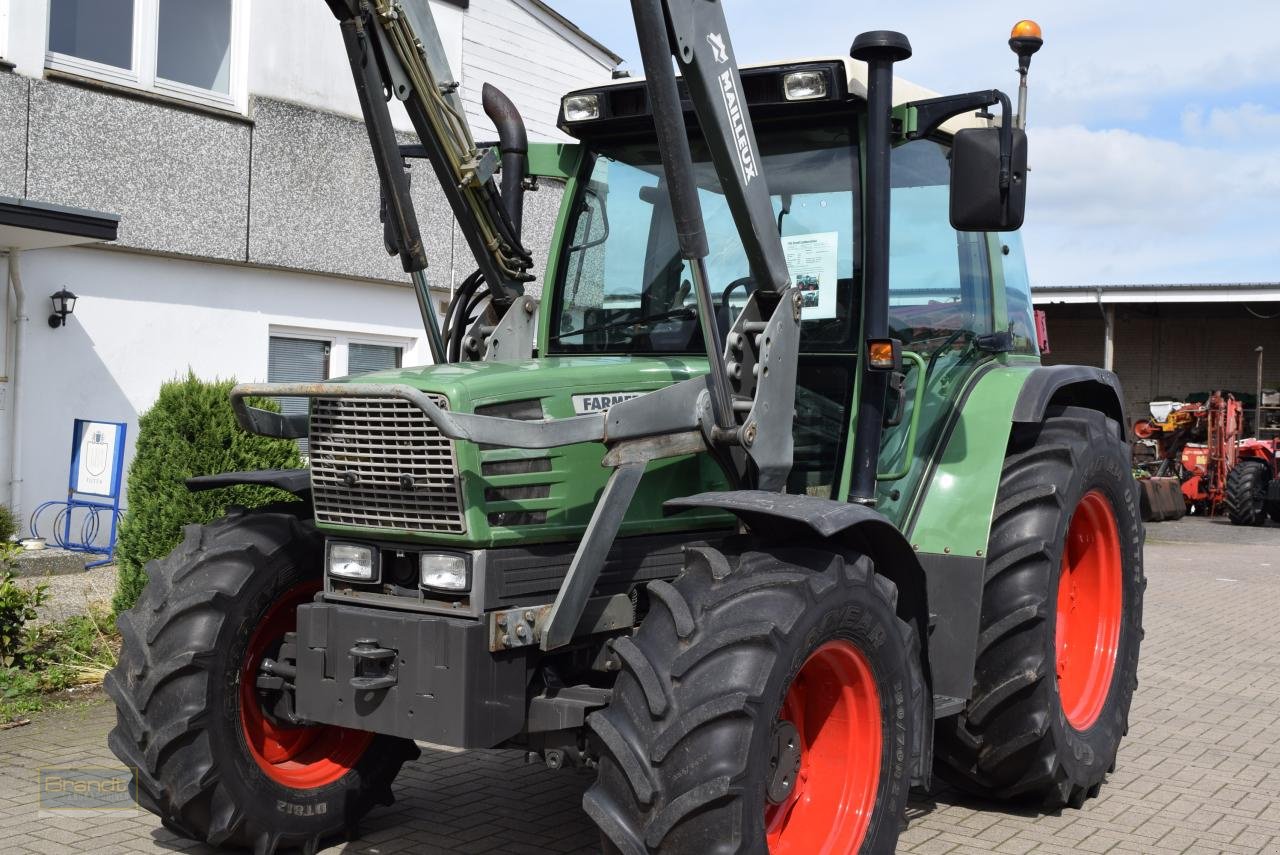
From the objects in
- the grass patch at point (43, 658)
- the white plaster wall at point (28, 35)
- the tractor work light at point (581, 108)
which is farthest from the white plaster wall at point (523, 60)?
the tractor work light at point (581, 108)

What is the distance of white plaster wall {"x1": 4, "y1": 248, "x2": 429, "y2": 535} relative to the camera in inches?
410

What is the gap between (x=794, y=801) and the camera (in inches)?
159

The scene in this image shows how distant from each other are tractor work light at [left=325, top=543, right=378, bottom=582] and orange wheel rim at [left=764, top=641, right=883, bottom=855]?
127 centimetres

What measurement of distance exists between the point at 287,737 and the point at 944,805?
248 centimetres

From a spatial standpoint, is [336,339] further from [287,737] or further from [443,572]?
[443,572]

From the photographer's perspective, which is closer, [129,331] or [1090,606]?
[1090,606]

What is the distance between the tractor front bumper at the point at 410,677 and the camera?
3.69 metres

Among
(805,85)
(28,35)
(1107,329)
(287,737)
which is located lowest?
(287,737)

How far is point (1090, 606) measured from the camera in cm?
577

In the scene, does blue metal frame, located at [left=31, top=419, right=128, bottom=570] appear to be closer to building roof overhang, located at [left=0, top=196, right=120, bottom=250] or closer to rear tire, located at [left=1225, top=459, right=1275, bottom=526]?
building roof overhang, located at [left=0, top=196, right=120, bottom=250]

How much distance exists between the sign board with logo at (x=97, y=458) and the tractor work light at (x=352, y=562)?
682 centimetres

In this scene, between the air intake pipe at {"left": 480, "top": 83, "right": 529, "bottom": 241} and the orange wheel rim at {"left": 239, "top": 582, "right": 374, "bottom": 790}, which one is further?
the air intake pipe at {"left": 480, "top": 83, "right": 529, "bottom": 241}

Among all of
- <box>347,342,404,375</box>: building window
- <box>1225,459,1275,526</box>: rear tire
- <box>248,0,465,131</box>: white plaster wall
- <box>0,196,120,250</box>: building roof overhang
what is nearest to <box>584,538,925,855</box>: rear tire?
<box>0,196,120,250</box>: building roof overhang

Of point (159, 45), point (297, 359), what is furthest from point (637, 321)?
point (297, 359)
